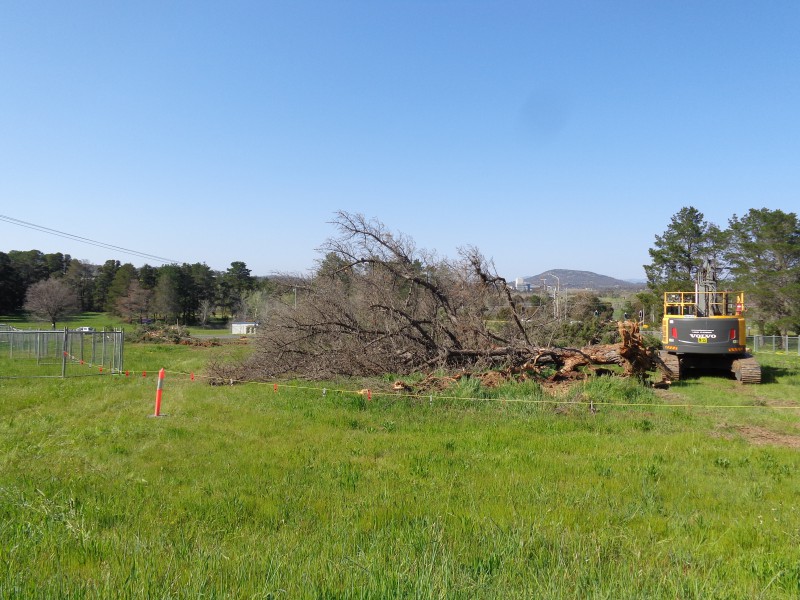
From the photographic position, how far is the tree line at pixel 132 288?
232 ft

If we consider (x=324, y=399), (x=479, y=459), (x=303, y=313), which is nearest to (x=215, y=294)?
(x=303, y=313)

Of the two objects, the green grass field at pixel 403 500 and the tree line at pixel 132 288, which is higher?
the tree line at pixel 132 288

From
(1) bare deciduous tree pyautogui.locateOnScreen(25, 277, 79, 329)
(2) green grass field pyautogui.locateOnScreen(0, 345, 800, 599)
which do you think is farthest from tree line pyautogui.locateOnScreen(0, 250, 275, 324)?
(2) green grass field pyautogui.locateOnScreen(0, 345, 800, 599)

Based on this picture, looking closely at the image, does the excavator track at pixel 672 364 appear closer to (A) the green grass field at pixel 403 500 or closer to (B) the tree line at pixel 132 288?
(A) the green grass field at pixel 403 500

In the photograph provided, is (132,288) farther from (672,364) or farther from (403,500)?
(403,500)

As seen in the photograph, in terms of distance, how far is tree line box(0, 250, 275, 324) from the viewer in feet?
232

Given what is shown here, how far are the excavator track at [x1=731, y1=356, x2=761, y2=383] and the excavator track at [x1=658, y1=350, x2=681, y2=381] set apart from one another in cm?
152

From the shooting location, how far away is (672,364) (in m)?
17.2

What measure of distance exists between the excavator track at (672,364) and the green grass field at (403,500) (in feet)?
14.6

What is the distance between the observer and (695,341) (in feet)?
Result: 56.4

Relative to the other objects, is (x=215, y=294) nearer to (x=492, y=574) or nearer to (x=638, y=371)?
(x=638, y=371)

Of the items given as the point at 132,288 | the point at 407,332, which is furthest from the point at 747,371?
the point at 132,288

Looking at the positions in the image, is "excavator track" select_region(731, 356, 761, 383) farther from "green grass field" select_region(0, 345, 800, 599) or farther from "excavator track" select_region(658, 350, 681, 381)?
"green grass field" select_region(0, 345, 800, 599)

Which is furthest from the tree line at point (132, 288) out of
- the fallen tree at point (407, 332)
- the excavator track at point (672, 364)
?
the excavator track at point (672, 364)
